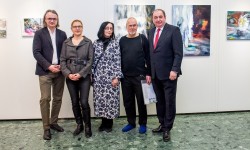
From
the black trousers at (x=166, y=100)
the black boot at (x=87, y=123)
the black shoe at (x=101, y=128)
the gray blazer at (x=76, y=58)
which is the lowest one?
the black shoe at (x=101, y=128)

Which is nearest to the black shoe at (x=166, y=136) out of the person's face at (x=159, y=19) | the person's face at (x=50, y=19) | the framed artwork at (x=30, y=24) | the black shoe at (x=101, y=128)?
the black shoe at (x=101, y=128)

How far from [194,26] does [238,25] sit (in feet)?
2.53

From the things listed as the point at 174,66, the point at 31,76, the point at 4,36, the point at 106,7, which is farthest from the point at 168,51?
the point at 4,36

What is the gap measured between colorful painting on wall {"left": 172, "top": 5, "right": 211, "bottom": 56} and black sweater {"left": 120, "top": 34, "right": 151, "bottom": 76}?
1.05 metres

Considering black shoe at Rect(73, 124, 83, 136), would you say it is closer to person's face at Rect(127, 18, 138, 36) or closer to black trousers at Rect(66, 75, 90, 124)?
black trousers at Rect(66, 75, 90, 124)

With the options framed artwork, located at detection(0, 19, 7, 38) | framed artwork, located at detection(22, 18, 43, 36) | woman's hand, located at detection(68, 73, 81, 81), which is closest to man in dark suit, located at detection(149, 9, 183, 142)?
woman's hand, located at detection(68, 73, 81, 81)

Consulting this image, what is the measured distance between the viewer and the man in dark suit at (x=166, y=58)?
10.5 feet

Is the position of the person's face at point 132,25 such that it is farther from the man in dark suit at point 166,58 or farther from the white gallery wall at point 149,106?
the white gallery wall at point 149,106

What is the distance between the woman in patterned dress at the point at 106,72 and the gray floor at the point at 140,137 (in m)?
0.38

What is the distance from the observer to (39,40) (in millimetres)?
3439

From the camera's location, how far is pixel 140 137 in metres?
3.45

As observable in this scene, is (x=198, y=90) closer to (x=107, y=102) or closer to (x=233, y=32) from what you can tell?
(x=233, y=32)

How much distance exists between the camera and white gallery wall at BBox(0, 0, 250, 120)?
4109 mm

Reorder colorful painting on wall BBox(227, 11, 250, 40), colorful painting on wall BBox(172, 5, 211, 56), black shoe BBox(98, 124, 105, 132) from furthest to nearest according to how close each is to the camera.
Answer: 1. colorful painting on wall BBox(227, 11, 250, 40)
2. colorful painting on wall BBox(172, 5, 211, 56)
3. black shoe BBox(98, 124, 105, 132)
